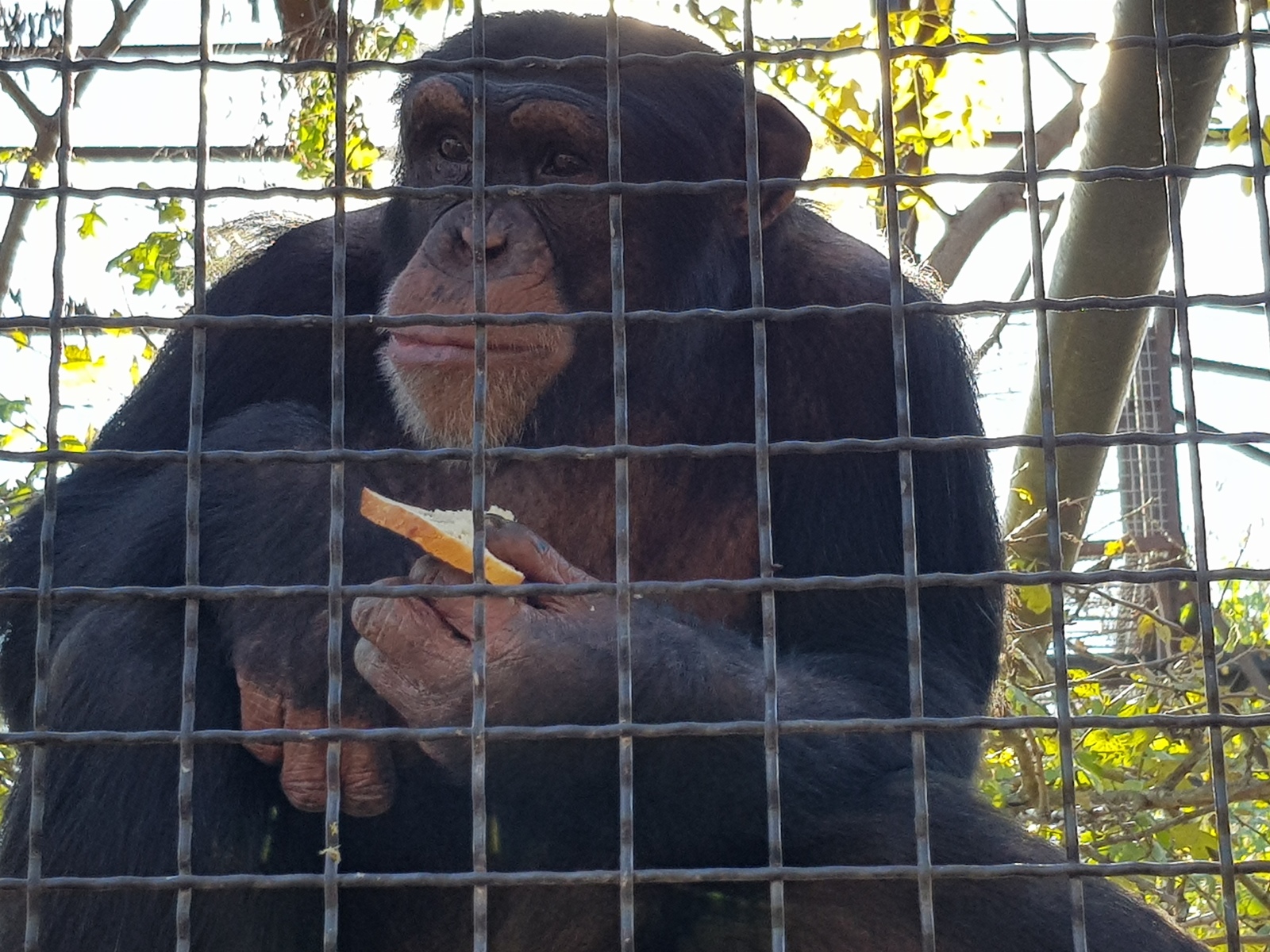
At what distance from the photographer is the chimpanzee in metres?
2.27

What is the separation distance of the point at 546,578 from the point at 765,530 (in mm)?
435

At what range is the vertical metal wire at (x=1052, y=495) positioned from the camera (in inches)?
71.7

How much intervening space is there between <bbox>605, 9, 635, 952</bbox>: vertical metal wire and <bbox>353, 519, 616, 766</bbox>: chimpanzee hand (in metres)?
0.33

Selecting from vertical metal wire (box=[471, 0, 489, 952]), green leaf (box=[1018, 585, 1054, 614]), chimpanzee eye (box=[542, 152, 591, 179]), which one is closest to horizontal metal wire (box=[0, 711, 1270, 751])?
vertical metal wire (box=[471, 0, 489, 952])

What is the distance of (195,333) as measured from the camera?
6.53 feet

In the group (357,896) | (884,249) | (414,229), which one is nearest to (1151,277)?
(884,249)

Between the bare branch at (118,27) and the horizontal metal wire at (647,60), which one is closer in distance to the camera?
the horizontal metal wire at (647,60)

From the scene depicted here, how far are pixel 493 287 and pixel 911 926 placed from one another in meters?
1.36

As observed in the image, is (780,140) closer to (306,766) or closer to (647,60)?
(647,60)

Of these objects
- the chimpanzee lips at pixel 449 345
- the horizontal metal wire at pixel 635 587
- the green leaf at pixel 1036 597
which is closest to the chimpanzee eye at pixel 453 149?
the chimpanzee lips at pixel 449 345

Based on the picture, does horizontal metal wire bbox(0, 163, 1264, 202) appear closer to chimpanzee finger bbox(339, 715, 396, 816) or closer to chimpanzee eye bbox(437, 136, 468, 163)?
chimpanzee finger bbox(339, 715, 396, 816)

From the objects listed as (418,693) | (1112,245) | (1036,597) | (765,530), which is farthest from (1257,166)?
(1036,597)

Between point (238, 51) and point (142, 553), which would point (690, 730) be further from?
point (238, 51)

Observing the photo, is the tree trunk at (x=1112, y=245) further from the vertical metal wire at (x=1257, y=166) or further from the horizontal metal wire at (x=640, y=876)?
the horizontal metal wire at (x=640, y=876)
